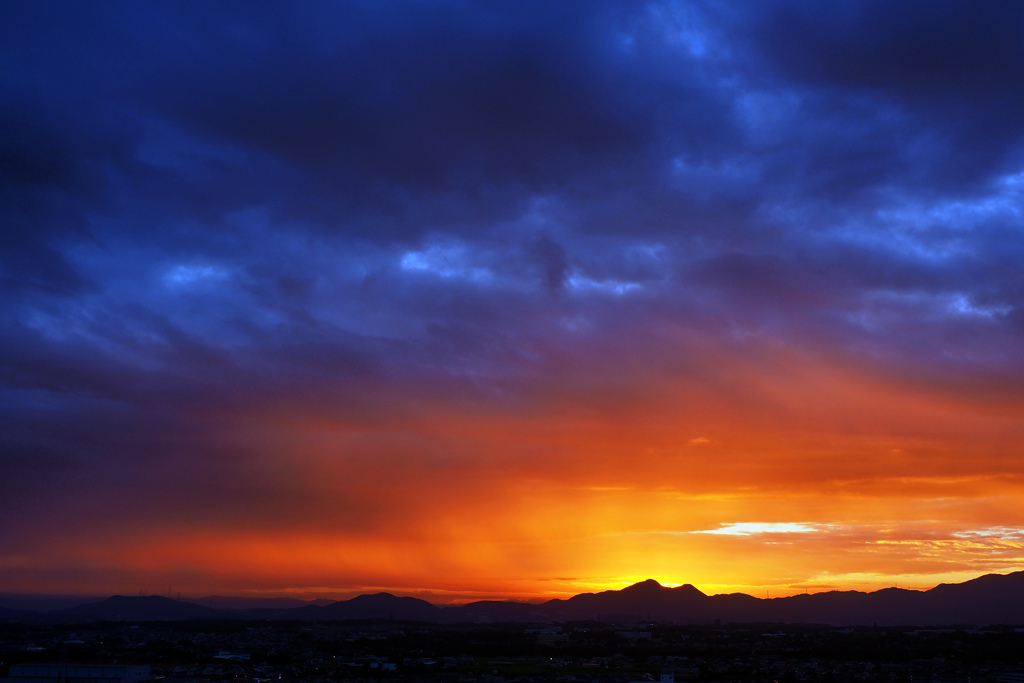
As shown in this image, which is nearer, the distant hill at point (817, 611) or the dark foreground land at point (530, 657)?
the dark foreground land at point (530, 657)

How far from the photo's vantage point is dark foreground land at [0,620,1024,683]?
50.3 metres

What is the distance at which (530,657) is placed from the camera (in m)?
70.2

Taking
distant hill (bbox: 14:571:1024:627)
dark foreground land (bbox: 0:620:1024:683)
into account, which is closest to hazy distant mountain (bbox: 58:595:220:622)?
distant hill (bbox: 14:571:1024:627)

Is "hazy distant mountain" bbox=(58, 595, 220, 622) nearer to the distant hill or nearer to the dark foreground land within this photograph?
the distant hill

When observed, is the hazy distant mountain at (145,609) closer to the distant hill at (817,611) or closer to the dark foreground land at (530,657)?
the distant hill at (817,611)

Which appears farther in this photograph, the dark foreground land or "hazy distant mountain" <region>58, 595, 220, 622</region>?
"hazy distant mountain" <region>58, 595, 220, 622</region>

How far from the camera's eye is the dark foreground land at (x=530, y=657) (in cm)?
5031

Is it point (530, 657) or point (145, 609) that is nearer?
point (530, 657)

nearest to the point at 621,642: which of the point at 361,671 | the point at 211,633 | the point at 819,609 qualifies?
the point at 361,671

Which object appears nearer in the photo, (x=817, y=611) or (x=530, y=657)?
(x=530, y=657)

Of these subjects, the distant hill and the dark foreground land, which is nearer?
the dark foreground land

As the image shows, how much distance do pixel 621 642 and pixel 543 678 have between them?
44290 mm

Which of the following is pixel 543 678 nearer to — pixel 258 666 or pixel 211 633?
pixel 258 666

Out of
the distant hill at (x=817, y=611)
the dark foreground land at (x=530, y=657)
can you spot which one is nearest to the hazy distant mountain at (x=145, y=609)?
the distant hill at (x=817, y=611)
